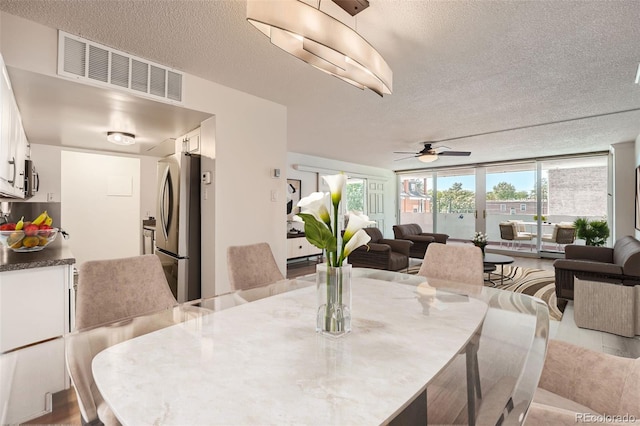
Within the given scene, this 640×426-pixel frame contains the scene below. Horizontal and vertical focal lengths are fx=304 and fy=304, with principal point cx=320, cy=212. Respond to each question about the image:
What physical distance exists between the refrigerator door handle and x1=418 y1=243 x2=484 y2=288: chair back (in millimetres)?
2654

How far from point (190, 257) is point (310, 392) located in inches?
109

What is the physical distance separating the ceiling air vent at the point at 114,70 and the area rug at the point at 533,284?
14.7ft

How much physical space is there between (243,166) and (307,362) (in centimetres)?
266

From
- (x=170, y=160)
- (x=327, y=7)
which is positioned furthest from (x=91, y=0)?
(x=170, y=160)

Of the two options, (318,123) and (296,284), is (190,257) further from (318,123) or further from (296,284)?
(318,123)

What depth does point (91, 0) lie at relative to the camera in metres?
1.82

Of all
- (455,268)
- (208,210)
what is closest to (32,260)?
(208,210)

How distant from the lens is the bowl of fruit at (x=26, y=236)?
208cm

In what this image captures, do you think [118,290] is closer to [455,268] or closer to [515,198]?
[455,268]

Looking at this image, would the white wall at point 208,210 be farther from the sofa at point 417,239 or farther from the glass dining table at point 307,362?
the sofa at point 417,239

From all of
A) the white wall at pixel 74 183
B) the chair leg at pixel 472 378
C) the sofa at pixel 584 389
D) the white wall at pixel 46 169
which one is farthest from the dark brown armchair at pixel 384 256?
the white wall at pixel 46 169

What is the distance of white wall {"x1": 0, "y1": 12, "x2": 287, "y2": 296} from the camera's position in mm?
3014

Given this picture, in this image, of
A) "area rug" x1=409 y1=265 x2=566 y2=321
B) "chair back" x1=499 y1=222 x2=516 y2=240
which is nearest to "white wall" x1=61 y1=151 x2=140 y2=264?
"area rug" x1=409 y1=265 x2=566 y2=321

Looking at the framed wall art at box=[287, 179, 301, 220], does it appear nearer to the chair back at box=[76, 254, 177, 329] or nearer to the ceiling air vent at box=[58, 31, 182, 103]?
the ceiling air vent at box=[58, 31, 182, 103]
